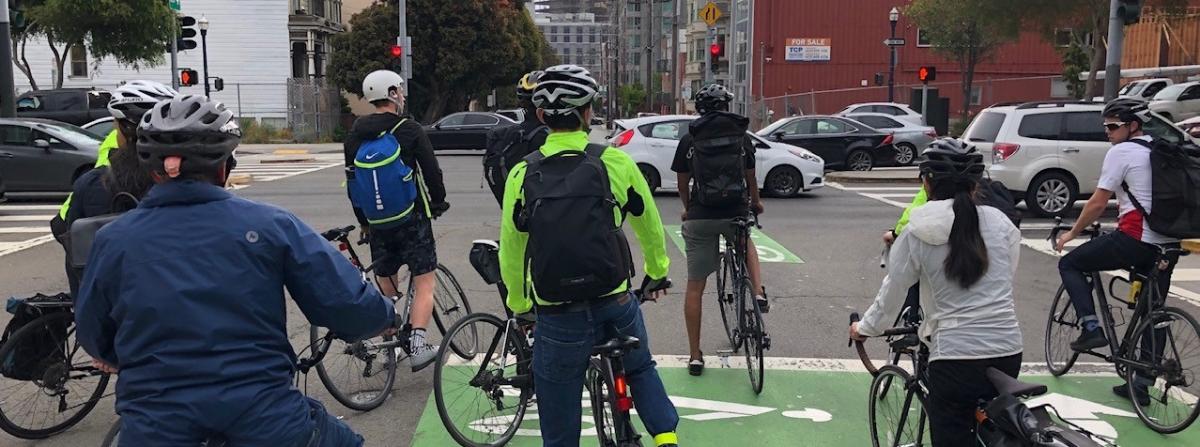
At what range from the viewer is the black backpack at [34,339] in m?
4.82

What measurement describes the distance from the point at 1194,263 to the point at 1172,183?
6.17 metres

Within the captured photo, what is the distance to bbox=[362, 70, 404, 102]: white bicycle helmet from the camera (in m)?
5.55

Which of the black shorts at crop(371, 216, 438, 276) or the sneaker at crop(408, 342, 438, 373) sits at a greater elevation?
the black shorts at crop(371, 216, 438, 276)

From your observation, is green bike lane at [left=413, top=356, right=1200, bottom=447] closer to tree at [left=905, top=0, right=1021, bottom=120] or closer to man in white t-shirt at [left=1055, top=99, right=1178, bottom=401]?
man in white t-shirt at [left=1055, top=99, right=1178, bottom=401]

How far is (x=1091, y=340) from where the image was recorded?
214 inches

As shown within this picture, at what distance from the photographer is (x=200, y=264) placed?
241cm

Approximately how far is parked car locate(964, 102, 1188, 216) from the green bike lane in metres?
Result: 7.81

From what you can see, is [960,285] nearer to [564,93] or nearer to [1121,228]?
[564,93]


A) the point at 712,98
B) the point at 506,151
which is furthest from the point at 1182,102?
the point at 506,151

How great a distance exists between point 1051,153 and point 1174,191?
888 cm

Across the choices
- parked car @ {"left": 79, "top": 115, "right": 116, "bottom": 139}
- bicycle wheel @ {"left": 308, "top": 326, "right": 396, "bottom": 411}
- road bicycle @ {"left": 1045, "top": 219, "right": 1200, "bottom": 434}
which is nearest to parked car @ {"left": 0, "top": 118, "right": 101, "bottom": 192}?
parked car @ {"left": 79, "top": 115, "right": 116, "bottom": 139}

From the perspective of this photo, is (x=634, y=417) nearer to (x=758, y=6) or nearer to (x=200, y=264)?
(x=200, y=264)

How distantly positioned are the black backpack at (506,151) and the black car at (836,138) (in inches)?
627

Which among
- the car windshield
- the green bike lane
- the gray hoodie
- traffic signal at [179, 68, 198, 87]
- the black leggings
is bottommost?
the green bike lane
